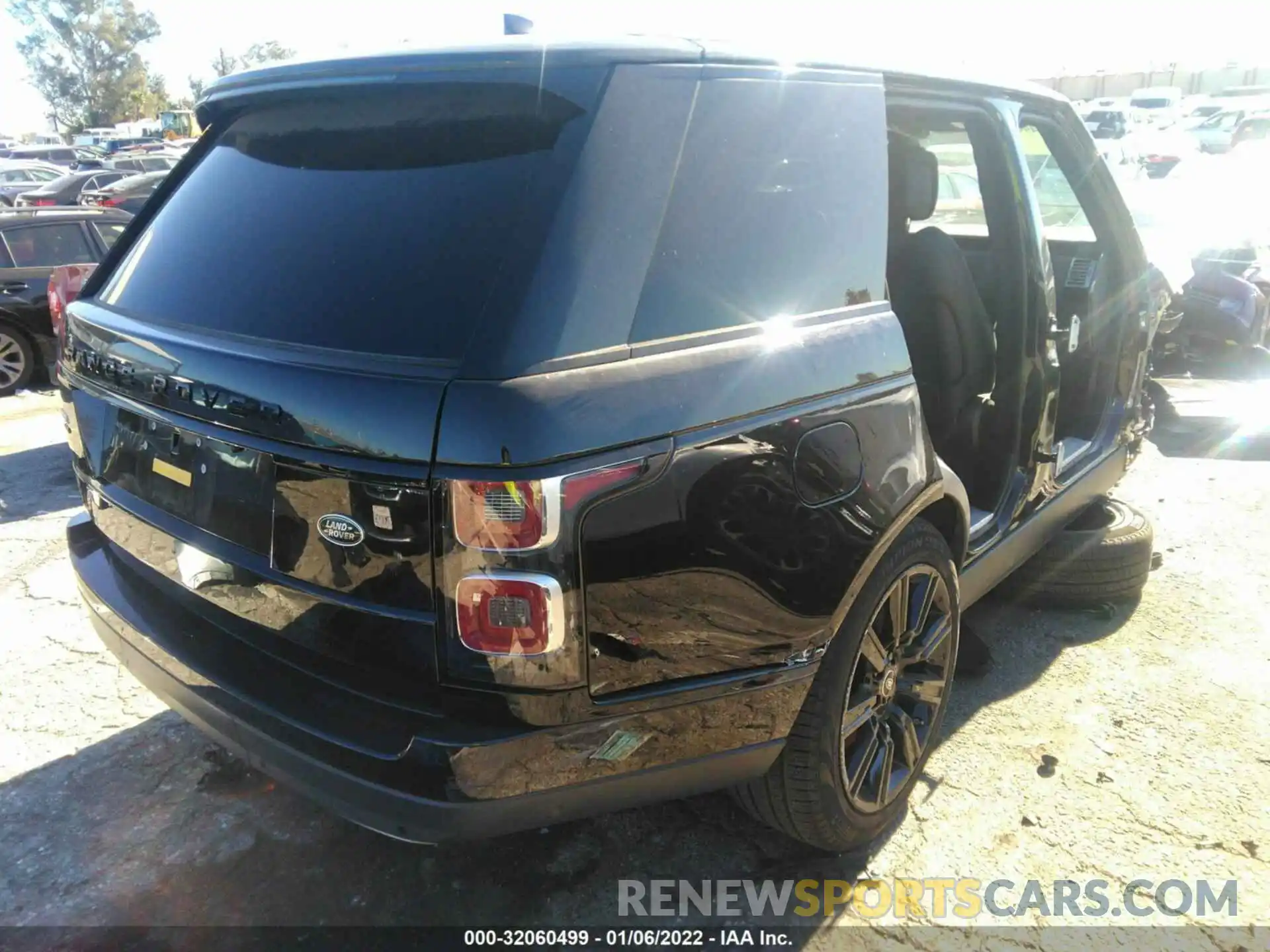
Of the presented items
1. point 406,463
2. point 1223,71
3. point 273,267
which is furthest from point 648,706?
point 1223,71

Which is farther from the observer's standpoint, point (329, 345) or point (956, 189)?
point (956, 189)

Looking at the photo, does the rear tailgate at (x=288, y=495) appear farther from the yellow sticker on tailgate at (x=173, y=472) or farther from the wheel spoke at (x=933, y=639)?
the wheel spoke at (x=933, y=639)

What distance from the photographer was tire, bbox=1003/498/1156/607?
388 cm

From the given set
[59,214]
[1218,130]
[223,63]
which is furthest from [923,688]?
[223,63]

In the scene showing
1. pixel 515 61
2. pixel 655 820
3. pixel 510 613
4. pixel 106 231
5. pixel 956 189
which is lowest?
pixel 655 820

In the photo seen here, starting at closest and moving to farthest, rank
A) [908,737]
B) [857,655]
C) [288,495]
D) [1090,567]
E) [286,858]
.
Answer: [288,495] → [857,655] → [286,858] → [908,737] → [1090,567]

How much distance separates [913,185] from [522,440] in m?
2.07

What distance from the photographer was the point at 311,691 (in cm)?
197

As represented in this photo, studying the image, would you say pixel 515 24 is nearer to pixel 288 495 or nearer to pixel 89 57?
pixel 288 495

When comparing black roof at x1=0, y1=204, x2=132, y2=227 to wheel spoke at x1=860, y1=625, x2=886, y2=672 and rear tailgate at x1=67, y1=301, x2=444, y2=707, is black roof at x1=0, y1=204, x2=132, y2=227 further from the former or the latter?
wheel spoke at x1=860, y1=625, x2=886, y2=672

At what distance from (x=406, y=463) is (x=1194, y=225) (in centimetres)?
889

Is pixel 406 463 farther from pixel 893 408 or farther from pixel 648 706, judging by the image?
pixel 893 408

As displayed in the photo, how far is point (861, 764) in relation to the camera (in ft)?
8.29

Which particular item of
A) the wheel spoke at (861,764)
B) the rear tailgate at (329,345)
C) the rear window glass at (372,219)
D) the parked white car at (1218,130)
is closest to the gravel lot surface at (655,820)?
the wheel spoke at (861,764)
